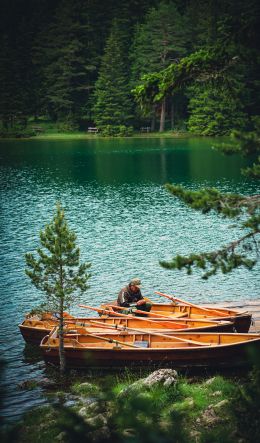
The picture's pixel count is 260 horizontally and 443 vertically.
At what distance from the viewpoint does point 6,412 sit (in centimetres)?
1545

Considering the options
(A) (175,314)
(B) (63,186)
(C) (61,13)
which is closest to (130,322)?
(A) (175,314)

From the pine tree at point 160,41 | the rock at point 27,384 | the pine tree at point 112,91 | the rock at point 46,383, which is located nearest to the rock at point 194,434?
the rock at point 46,383

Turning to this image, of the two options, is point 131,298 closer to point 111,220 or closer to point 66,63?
point 111,220

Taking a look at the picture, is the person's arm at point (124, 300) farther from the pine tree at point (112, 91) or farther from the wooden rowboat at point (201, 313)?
the pine tree at point (112, 91)

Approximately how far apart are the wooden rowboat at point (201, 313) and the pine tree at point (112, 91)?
77.5 m

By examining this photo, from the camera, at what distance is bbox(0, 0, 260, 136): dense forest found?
9650cm

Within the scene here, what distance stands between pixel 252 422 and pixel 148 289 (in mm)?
20209

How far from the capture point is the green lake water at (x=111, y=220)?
25656 millimetres

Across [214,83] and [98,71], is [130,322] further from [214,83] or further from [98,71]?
[98,71]

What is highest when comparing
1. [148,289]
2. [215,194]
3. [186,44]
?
[186,44]

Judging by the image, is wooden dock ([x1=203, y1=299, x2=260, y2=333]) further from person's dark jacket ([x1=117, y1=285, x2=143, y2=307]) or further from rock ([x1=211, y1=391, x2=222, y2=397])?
rock ([x1=211, y1=391, x2=222, y2=397])

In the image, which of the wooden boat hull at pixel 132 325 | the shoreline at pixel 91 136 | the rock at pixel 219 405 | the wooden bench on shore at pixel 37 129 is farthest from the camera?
the wooden bench on shore at pixel 37 129

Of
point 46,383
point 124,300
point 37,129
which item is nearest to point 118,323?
point 124,300

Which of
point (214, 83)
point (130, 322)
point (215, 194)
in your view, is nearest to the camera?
point (215, 194)
